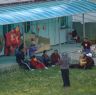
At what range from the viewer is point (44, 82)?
24922 millimetres

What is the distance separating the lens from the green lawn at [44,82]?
23078mm

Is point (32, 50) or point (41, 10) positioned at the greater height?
point (41, 10)

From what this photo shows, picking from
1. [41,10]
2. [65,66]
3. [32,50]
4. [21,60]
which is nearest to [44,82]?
[65,66]

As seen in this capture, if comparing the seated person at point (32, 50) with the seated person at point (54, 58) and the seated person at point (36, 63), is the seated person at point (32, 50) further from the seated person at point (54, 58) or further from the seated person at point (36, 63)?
the seated person at point (36, 63)

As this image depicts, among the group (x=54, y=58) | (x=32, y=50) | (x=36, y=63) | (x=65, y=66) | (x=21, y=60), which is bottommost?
(x=32, y=50)

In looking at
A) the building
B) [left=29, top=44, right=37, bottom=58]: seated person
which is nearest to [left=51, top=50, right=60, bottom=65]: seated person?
[left=29, top=44, right=37, bottom=58]: seated person

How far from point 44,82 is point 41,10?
7.88 metres

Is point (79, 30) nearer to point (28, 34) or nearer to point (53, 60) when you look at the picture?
point (28, 34)

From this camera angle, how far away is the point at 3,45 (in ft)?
103

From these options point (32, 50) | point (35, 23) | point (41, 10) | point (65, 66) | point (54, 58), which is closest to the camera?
point (65, 66)

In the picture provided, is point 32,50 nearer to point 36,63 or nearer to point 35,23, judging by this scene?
point 36,63

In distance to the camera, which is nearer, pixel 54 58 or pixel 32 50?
pixel 54 58

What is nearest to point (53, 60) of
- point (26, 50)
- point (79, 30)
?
point (26, 50)

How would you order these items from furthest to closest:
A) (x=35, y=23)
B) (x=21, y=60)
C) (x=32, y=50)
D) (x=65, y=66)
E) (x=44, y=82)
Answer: (x=35, y=23) < (x=32, y=50) < (x=21, y=60) < (x=44, y=82) < (x=65, y=66)
